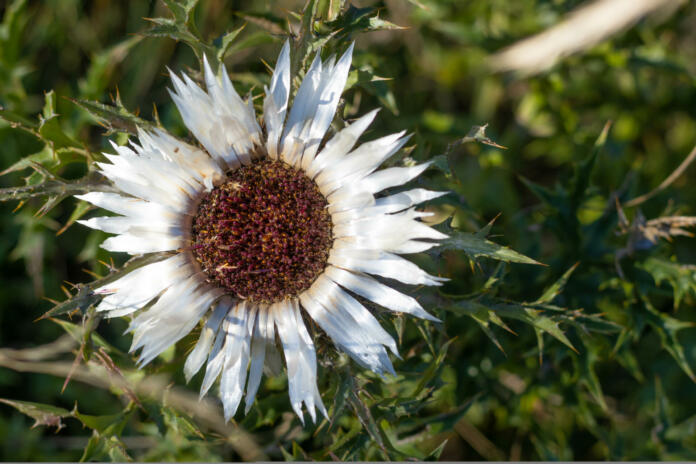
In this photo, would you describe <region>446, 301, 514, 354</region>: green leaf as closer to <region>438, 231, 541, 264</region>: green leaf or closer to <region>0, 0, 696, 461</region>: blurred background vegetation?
<region>0, 0, 696, 461</region>: blurred background vegetation

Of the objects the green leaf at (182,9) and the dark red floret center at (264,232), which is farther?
the dark red floret center at (264,232)

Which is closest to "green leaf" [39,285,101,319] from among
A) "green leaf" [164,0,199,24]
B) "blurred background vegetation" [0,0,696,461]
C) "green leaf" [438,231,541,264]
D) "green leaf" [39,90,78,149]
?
"blurred background vegetation" [0,0,696,461]

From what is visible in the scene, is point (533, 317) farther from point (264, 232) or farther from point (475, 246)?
point (264, 232)

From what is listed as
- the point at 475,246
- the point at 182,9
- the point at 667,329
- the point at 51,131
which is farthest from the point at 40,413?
the point at 667,329

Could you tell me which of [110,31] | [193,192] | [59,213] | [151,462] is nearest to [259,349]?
[193,192]

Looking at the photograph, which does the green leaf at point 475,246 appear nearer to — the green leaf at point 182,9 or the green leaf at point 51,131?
the green leaf at point 182,9

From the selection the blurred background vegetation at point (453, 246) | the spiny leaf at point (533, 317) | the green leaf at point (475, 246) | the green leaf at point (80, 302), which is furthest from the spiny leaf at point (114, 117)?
the spiny leaf at point (533, 317)
